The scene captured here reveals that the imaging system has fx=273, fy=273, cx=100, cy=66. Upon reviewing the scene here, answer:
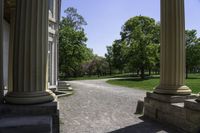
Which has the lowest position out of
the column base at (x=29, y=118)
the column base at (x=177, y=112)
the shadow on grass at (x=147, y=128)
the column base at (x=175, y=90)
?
the shadow on grass at (x=147, y=128)

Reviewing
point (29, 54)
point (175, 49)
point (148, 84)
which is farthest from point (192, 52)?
point (29, 54)

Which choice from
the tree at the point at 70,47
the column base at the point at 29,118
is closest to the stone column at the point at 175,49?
the column base at the point at 29,118

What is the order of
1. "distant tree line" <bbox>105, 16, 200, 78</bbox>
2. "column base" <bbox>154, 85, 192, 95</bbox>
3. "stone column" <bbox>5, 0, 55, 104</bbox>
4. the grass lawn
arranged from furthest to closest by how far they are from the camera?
"distant tree line" <bbox>105, 16, 200, 78</bbox>
the grass lawn
"column base" <bbox>154, 85, 192, 95</bbox>
"stone column" <bbox>5, 0, 55, 104</bbox>

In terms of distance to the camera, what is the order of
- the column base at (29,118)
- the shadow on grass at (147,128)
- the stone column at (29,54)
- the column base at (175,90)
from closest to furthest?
1. the column base at (29,118)
2. the stone column at (29,54)
3. the shadow on grass at (147,128)
4. the column base at (175,90)

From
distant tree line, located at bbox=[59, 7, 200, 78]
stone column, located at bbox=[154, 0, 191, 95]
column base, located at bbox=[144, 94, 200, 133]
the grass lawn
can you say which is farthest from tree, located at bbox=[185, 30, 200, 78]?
stone column, located at bbox=[154, 0, 191, 95]

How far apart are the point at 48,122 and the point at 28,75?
0.98 m

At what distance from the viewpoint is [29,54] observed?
15.9 ft

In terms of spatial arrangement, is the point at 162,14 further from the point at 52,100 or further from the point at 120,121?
the point at 52,100

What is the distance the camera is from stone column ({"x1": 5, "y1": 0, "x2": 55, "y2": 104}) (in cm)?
483

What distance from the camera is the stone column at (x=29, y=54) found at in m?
4.83

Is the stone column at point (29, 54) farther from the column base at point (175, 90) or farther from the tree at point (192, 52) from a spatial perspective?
the tree at point (192, 52)

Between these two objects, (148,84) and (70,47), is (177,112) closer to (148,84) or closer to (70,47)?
(148,84)

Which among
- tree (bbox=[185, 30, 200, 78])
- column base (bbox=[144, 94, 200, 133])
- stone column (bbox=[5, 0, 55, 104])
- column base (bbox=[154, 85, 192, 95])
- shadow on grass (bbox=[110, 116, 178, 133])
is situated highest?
tree (bbox=[185, 30, 200, 78])

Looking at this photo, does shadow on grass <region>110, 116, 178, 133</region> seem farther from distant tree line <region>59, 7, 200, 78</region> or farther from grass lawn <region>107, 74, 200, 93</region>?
distant tree line <region>59, 7, 200, 78</region>
